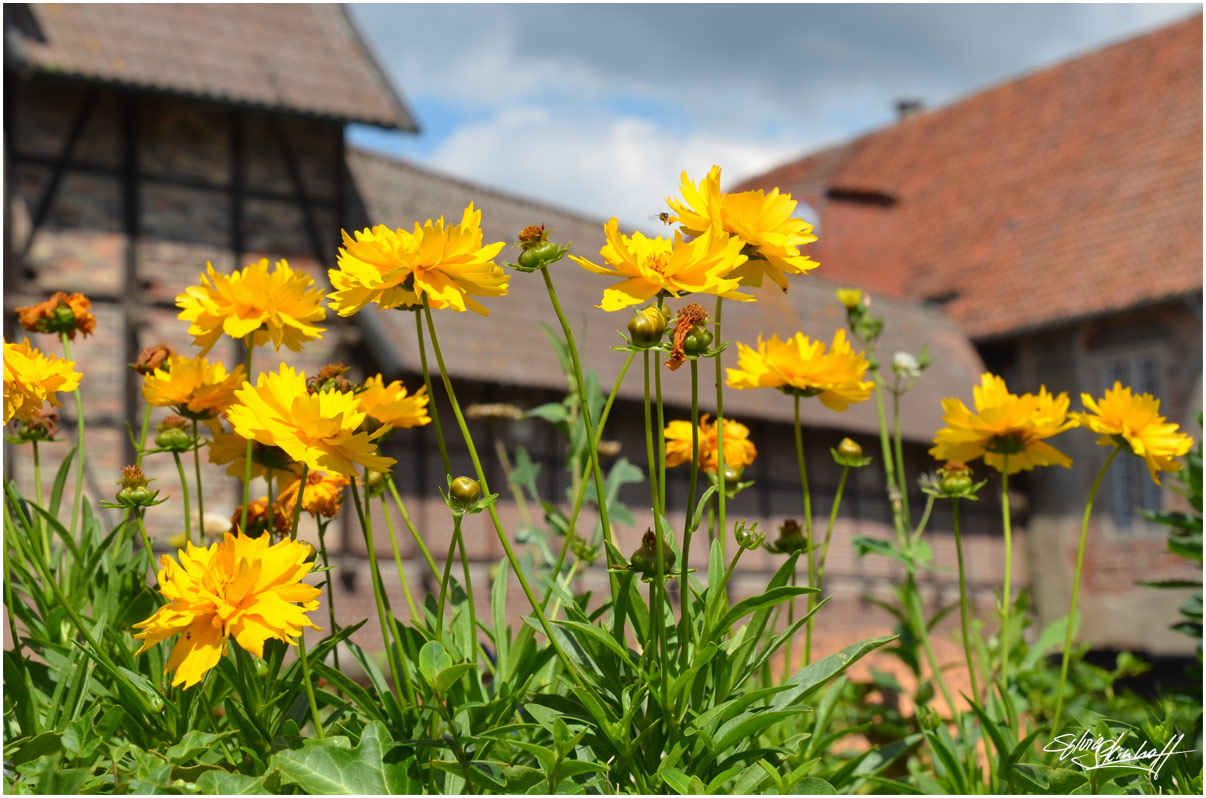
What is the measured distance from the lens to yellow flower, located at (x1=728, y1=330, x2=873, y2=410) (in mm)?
1779

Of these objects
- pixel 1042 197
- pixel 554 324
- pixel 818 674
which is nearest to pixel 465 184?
pixel 554 324

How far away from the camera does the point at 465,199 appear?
12.2m

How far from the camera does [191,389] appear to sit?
1697mm

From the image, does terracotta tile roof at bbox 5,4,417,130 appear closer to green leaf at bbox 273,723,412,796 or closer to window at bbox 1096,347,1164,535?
green leaf at bbox 273,723,412,796

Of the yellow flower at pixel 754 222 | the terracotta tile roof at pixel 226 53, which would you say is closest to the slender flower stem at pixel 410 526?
the yellow flower at pixel 754 222

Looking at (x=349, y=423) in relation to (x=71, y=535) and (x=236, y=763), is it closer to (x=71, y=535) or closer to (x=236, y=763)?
(x=236, y=763)

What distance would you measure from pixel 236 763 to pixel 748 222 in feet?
2.91

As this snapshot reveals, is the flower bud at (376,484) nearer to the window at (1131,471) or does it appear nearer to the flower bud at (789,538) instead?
the flower bud at (789,538)

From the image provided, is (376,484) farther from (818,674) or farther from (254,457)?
(818,674)

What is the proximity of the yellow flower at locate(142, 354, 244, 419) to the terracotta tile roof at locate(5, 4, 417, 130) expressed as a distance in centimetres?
768

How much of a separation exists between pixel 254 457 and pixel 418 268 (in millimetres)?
444

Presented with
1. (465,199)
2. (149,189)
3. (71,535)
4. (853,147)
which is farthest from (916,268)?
(71,535)

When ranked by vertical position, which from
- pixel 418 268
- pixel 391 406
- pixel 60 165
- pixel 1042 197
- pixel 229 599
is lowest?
pixel 229 599
